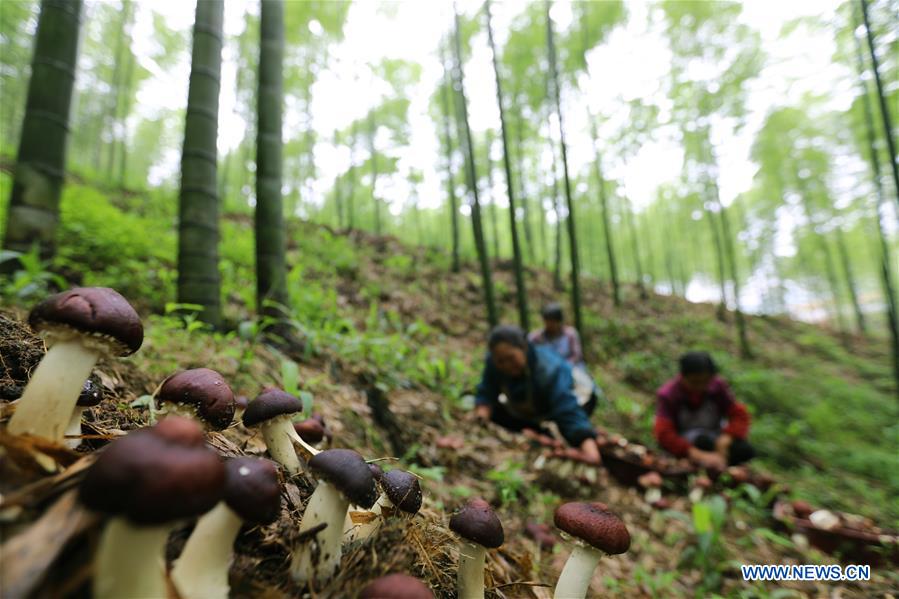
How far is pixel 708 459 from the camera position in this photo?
4664mm

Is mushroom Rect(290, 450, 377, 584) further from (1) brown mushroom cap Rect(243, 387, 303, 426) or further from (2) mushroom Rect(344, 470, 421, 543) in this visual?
(1) brown mushroom cap Rect(243, 387, 303, 426)

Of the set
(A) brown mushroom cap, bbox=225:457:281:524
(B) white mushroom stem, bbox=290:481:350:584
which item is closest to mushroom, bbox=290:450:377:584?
(B) white mushroom stem, bbox=290:481:350:584

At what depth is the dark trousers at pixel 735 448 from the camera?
202 inches

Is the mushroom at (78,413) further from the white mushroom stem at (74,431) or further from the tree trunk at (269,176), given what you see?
the tree trunk at (269,176)

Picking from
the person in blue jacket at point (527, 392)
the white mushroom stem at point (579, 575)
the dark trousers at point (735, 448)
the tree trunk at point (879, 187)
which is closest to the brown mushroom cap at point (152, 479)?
the white mushroom stem at point (579, 575)

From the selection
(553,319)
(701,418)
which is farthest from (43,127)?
(701,418)

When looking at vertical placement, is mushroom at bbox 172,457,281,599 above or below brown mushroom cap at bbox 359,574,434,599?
above

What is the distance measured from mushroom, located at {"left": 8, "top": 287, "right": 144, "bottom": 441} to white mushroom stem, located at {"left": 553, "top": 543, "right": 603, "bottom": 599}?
1614 mm

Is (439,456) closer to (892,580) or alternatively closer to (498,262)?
(892,580)

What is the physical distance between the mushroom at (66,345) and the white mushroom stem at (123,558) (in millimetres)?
460

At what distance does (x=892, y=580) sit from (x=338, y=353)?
4.68 meters

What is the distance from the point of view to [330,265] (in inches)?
365

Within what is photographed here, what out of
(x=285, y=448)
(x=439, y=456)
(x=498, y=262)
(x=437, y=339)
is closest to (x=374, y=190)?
(x=498, y=262)

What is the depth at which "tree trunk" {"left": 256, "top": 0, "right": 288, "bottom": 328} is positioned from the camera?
157 inches
